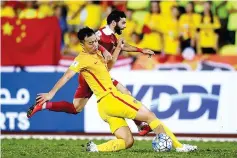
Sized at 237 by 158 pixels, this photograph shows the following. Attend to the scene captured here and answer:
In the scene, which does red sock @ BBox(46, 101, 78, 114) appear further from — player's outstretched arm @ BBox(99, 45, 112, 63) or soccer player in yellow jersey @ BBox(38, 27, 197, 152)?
player's outstretched arm @ BBox(99, 45, 112, 63)

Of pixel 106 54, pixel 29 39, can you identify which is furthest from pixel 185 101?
pixel 106 54

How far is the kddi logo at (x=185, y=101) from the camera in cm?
1833

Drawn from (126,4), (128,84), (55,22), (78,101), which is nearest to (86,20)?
(126,4)

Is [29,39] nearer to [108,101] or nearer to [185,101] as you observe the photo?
[185,101]

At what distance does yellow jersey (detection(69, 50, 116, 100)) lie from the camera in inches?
509

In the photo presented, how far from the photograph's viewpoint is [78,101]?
14344 millimetres

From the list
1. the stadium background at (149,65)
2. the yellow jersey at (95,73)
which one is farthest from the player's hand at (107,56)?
the stadium background at (149,65)

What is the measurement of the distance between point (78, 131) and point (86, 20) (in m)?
4.61

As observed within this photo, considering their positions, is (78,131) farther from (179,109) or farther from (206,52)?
(206,52)

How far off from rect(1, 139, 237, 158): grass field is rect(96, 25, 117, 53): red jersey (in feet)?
5.75

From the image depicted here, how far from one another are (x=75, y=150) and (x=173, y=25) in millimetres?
8285

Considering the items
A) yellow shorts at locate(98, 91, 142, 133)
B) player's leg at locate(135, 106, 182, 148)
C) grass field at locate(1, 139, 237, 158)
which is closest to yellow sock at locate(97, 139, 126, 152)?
grass field at locate(1, 139, 237, 158)

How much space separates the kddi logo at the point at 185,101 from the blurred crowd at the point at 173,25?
91.8 inches

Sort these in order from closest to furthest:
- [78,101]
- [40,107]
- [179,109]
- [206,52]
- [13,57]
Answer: [40,107] < [78,101] < [179,109] < [13,57] < [206,52]
